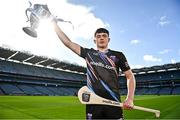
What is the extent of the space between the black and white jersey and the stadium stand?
6557 cm

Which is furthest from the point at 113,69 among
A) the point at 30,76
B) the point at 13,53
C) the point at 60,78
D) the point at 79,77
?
the point at 79,77

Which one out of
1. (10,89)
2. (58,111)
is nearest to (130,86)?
(58,111)

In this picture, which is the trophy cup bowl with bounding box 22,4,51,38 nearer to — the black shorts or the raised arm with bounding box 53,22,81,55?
the raised arm with bounding box 53,22,81,55

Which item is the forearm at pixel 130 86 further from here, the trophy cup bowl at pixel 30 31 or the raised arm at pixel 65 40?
the trophy cup bowl at pixel 30 31

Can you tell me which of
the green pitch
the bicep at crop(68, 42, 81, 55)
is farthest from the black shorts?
the green pitch

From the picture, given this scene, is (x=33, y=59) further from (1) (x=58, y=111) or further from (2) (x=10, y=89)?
(1) (x=58, y=111)

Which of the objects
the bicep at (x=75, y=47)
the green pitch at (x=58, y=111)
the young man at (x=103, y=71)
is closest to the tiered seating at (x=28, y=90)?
the green pitch at (x=58, y=111)

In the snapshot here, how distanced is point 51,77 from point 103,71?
90199mm

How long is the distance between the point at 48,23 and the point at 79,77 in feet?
350

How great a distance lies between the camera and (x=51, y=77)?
3735 inches

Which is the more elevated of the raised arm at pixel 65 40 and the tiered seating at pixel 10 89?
the raised arm at pixel 65 40

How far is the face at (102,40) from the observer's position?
19.7 feet

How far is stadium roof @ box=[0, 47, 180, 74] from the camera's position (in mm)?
74525

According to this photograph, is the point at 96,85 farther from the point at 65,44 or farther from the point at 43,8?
the point at 43,8
